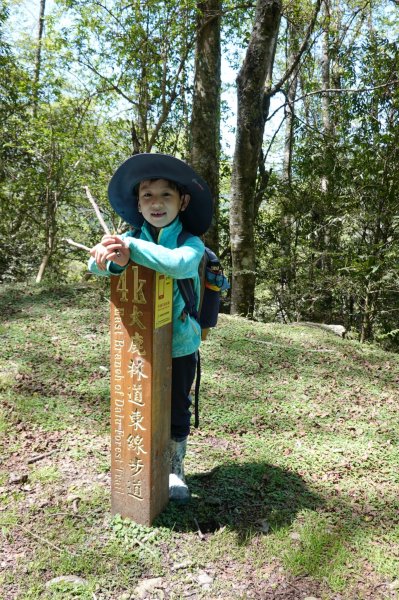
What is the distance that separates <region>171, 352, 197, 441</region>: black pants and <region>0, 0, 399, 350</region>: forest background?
4480mm

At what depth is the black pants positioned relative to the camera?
8.84 feet

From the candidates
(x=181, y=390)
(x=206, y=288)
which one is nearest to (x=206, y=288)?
(x=206, y=288)

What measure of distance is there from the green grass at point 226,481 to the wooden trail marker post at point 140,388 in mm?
258

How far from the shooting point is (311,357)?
222 inches

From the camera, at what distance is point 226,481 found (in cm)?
318

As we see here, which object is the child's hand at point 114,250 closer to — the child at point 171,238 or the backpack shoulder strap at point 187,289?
the child at point 171,238

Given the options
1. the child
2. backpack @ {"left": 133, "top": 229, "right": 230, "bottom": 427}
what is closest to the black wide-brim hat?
the child

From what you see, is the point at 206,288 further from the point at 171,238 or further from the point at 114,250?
the point at 114,250

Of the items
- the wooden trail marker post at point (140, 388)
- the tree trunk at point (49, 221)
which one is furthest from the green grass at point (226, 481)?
the tree trunk at point (49, 221)

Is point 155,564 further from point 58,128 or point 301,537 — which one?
point 58,128

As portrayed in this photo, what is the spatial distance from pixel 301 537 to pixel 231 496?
1.74 ft

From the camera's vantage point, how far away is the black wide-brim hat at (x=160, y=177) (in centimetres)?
233

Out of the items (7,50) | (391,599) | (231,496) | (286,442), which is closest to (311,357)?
(286,442)

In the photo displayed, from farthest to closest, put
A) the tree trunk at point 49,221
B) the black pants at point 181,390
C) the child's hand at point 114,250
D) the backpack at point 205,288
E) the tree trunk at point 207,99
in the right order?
the tree trunk at point 49,221, the tree trunk at point 207,99, the black pants at point 181,390, the backpack at point 205,288, the child's hand at point 114,250
